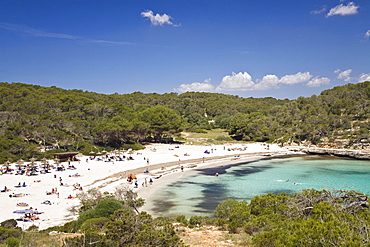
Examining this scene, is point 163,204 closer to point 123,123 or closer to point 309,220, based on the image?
point 309,220

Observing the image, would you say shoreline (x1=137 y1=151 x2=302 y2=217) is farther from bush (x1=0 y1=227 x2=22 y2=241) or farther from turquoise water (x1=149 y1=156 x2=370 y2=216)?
bush (x1=0 y1=227 x2=22 y2=241)

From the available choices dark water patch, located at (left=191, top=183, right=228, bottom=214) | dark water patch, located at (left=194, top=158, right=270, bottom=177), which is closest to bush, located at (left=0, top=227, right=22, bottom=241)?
dark water patch, located at (left=191, top=183, right=228, bottom=214)

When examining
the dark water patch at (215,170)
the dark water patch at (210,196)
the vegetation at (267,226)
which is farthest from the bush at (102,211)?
the dark water patch at (215,170)

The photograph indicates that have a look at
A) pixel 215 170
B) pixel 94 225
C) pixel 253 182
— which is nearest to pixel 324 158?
pixel 215 170

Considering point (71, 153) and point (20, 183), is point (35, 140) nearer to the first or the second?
point (71, 153)

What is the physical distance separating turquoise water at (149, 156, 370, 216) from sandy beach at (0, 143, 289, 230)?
2.08m

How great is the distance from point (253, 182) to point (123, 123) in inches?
1082

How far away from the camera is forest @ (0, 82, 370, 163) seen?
4109cm

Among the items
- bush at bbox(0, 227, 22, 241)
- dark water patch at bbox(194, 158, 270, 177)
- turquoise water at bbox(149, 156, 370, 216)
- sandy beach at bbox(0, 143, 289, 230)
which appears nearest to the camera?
bush at bbox(0, 227, 22, 241)

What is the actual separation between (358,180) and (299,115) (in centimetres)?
3891

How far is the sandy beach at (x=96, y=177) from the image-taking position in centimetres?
1900

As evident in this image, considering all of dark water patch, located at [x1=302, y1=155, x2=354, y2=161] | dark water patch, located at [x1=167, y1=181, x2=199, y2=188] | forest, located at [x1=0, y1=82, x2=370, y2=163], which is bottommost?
dark water patch, located at [x1=167, y1=181, x2=199, y2=188]

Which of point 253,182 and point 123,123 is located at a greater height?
point 123,123

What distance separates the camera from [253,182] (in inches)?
1154
